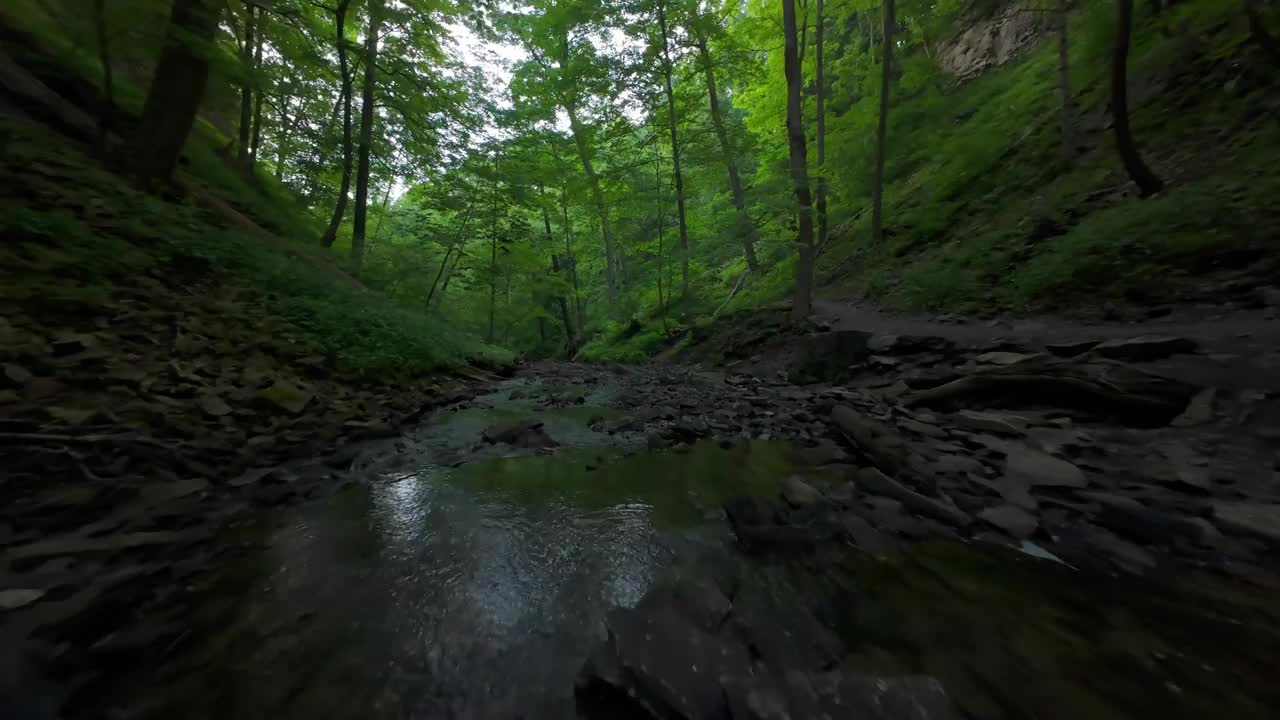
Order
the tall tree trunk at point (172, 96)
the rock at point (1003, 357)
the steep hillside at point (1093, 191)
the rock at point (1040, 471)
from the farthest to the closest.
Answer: the tall tree trunk at point (172, 96)
the steep hillside at point (1093, 191)
the rock at point (1003, 357)
the rock at point (1040, 471)

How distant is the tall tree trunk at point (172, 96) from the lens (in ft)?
20.8

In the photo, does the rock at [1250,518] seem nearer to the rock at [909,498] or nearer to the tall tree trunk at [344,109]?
the rock at [909,498]

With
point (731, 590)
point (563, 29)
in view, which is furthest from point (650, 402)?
point (563, 29)

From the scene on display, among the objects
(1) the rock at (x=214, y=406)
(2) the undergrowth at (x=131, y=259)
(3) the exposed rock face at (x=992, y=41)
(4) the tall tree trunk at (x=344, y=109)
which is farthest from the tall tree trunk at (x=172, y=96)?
(3) the exposed rock face at (x=992, y=41)

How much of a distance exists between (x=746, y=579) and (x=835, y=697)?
0.79 meters

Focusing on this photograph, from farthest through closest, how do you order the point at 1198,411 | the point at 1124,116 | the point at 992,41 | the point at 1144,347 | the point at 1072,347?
the point at 992,41 < the point at 1124,116 < the point at 1072,347 < the point at 1144,347 < the point at 1198,411

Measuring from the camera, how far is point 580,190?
16438 mm

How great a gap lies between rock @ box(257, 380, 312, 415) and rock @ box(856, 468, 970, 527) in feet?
18.3

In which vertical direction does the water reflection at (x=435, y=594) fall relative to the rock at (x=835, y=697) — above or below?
above

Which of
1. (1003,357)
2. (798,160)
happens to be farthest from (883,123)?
(1003,357)

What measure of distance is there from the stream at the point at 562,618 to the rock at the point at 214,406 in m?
1.61

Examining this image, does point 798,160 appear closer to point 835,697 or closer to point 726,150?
point 726,150

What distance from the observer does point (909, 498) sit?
3.04m

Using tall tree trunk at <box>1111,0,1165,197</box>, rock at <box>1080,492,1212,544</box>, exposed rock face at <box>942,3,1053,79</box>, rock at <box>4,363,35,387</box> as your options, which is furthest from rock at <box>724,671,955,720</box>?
exposed rock face at <box>942,3,1053,79</box>
